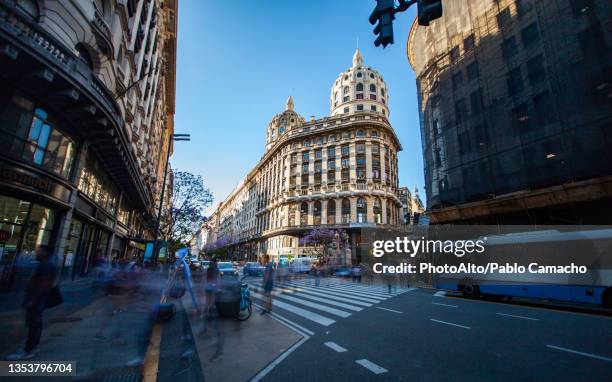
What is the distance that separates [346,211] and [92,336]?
45.0 m

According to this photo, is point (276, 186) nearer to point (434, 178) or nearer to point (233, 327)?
point (434, 178)

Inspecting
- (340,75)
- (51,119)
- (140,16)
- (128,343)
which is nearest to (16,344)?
(128,343)

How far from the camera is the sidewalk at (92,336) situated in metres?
4.42

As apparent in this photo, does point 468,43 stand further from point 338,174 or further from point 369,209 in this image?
point 338,174

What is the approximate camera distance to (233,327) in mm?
7344

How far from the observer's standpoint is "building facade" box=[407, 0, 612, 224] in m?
15.8

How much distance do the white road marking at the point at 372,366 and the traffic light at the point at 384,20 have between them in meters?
5.73

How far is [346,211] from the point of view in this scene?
49.4 m

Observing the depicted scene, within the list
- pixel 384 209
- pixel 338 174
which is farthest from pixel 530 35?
pixel 338 174

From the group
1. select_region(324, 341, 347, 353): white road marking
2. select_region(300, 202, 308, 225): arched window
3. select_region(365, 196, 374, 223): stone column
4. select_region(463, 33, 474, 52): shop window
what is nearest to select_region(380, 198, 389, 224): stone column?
select_region(365, 196, 374, 223): stone column

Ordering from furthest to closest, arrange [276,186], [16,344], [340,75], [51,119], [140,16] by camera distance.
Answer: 1. [340,75]
2. [276,186]
3. [140,16]
4. [51,119]
5. [16,344]

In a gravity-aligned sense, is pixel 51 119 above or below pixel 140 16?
below

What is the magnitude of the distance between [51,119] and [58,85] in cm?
220

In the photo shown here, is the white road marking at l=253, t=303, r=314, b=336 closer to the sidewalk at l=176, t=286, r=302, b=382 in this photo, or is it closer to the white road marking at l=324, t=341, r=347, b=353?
the sidewalk at l=176, t=286, r=302, b=382
